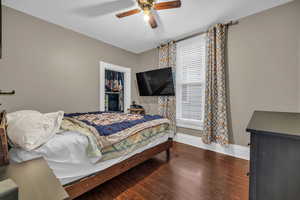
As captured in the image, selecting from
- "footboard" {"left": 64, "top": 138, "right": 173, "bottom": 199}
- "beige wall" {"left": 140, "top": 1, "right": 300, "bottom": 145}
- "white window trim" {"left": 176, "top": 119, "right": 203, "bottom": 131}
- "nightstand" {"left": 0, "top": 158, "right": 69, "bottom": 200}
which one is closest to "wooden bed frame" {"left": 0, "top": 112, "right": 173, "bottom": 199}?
"footboard" {"left": 64, "top": 138, "right": 173, "bottom": 199}

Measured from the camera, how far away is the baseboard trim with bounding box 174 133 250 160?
2.30 metres

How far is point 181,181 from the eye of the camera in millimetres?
1675

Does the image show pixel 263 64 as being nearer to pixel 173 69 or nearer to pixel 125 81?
pixel 173 69

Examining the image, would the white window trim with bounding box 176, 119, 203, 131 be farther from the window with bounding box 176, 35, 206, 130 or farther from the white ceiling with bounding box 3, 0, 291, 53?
the white ceiling with bounding box 3, 0, 291, 53

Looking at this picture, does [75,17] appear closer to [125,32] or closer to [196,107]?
[125,32]

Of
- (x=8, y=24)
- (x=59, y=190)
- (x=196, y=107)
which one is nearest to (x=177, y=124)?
(x=196, y=107)

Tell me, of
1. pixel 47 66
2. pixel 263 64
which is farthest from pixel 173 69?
pixel 47 66

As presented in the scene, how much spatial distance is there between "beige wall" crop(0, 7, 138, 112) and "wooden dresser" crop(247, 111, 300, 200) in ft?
10.0

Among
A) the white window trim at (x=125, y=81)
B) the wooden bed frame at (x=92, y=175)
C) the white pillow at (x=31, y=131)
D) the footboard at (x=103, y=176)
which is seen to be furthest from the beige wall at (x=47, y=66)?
the footboard at (x=103, y=176)

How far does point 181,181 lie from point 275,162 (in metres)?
1.22

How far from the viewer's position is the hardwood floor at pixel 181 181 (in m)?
1.43

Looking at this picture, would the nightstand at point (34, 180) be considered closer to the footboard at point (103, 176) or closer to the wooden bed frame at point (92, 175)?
the wooden bed frame at point (92, 175)

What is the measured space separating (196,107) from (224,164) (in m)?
1.25

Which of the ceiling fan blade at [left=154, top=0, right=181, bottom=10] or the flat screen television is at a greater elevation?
the ceiling fan blade at [left=154, top=0, right=181, bottom=10]
